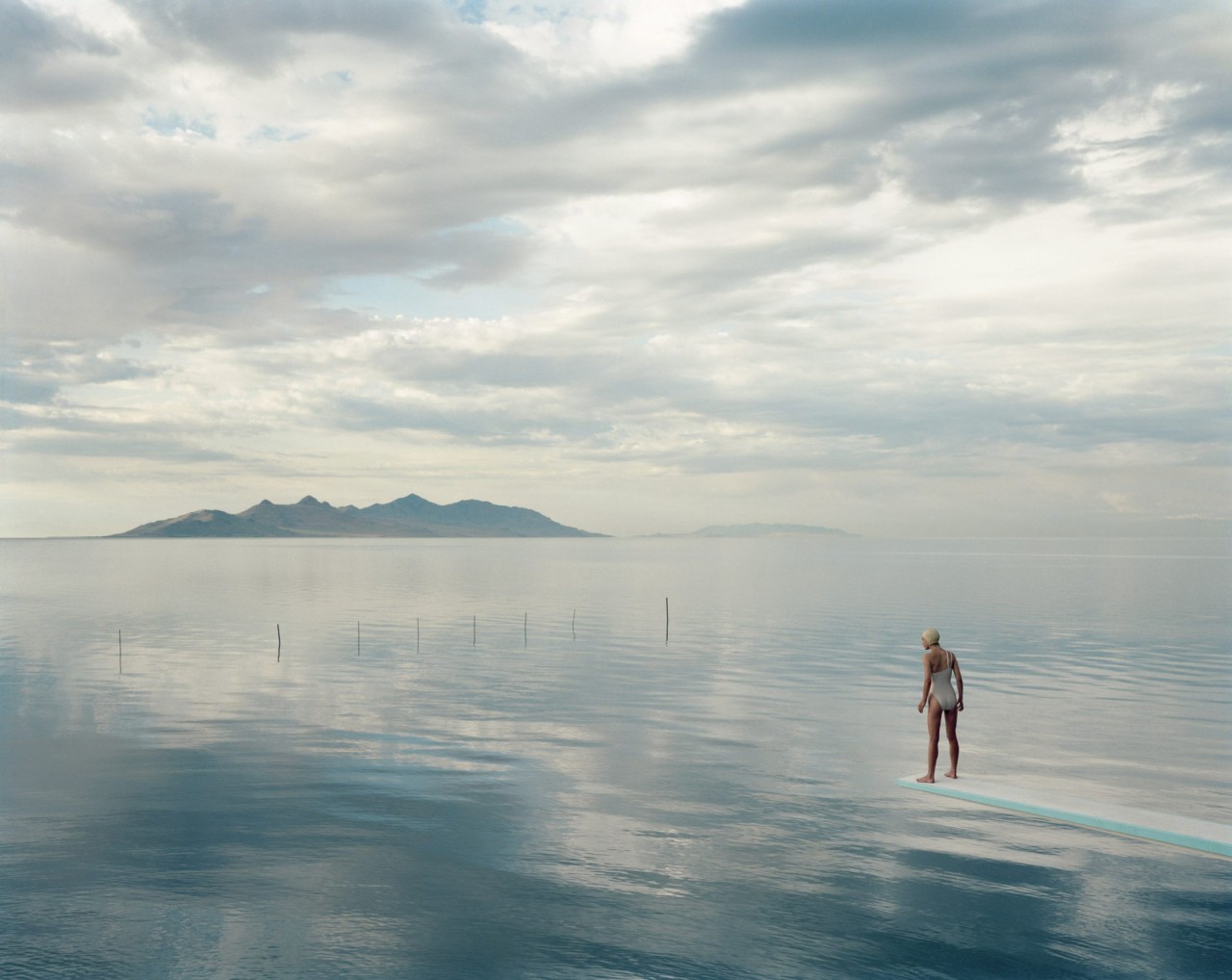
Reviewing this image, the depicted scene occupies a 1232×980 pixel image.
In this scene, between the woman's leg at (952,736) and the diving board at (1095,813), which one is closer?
the diving board at (1095,813)

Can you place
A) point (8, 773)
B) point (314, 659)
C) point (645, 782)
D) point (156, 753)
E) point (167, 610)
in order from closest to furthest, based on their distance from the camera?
point (645, 782), point (8, 773), point (156, 753), point (314, 659), point (167, 610)

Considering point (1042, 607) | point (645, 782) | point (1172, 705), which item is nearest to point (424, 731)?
point (645, 782)

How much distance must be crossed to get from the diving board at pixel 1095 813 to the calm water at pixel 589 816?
57cm

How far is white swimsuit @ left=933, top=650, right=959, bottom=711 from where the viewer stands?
2711 centimetres

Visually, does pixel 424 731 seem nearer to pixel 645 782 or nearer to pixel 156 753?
pixel 156 753

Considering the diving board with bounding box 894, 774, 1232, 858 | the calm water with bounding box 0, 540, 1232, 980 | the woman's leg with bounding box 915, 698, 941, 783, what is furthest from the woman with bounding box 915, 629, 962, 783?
the calm water with bounding box 0, 540, 1232, 980

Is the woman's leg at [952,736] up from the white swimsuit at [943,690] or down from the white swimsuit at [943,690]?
down

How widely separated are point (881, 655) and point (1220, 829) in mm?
47174

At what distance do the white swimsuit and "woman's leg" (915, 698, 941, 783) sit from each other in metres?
→ 0.17

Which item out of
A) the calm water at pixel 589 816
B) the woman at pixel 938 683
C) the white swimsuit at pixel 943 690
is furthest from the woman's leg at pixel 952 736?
the calm water at pixel 589 816

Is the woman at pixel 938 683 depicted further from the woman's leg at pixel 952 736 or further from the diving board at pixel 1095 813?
the diving board at pixel 1095 813

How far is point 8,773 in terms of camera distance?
3412 cm

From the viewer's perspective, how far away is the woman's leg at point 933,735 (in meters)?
27.5

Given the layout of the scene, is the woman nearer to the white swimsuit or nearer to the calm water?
the white swimsuit
